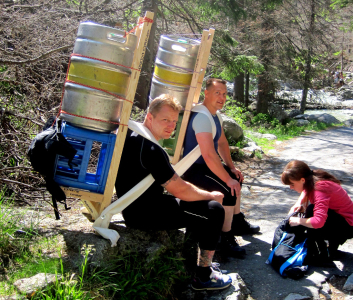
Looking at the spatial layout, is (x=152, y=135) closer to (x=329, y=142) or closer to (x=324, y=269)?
(x=324, y=269)

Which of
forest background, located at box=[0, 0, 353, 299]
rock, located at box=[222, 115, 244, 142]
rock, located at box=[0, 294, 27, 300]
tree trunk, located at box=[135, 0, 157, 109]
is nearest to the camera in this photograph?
rock, located at box=[0, 294, 27, 300]

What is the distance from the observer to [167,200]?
3.08 meters

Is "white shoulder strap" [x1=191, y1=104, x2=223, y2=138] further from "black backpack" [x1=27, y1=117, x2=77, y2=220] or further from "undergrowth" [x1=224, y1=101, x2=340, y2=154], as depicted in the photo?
"undergrowth" [x1=224, y1=101, x2=340, y2=154]

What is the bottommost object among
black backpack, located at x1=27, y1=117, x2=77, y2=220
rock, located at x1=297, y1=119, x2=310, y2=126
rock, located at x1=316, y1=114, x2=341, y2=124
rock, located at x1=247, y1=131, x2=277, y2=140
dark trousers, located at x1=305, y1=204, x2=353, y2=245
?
rock, located at x1=247, y1=131, x2=277, y2=140

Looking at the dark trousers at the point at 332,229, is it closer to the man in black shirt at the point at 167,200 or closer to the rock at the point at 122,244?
the man in black shirt at the point at 167,200

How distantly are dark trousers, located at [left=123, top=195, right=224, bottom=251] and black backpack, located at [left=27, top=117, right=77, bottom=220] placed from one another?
62 cm

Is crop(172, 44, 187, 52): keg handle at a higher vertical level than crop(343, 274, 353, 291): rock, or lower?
higher

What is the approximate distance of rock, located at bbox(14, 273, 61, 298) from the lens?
2311 mm

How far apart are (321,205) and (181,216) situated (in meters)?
1.33

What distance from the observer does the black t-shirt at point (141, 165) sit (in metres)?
2.79

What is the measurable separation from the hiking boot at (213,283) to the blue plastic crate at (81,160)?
1069 millimetres

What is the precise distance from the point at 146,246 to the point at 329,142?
380 inches

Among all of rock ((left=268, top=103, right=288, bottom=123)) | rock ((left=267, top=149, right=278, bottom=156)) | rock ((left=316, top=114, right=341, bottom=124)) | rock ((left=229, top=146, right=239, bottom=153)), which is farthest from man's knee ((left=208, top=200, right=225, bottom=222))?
rock ((left=316, top=114, right=341, bottom=124))

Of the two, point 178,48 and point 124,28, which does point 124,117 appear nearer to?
point 178,48
